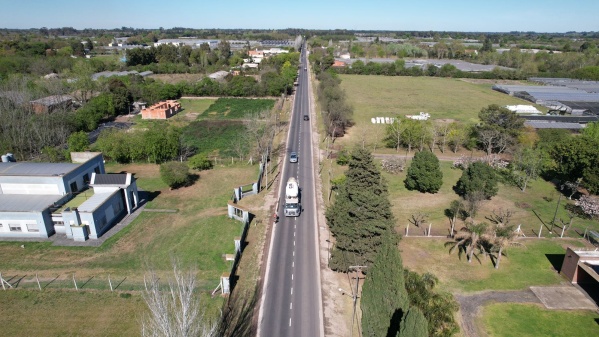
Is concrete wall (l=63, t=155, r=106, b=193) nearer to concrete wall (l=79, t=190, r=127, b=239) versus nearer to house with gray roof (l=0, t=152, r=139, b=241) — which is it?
house with gray roof (l=0, t=152, r=139, b=241)

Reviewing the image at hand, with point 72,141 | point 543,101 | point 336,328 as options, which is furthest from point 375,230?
point 543,101

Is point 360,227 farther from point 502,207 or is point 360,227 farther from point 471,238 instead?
point 502,207

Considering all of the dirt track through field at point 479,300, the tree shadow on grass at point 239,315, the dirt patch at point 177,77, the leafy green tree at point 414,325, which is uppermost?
the leafy green tree at point 414,325

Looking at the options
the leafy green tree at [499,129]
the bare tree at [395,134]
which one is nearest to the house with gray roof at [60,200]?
the bare tree at [395,134]

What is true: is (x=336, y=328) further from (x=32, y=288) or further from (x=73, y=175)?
(x=73, y=175)

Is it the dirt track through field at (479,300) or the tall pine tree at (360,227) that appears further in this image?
the tall pine tree at (360,227)

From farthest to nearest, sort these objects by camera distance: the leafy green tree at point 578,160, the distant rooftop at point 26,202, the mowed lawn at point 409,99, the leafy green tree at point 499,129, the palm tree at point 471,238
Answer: the mowed lawn at point 409,99 → the leafy green tree at point 499,129 → the leafy green tree at point 578,160 → the distant rooftop at point 26,202 → the palm tree at point 471,238

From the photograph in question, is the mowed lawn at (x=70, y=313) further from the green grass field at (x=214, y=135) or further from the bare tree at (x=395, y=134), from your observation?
the bare tree at (x=395, y=134)

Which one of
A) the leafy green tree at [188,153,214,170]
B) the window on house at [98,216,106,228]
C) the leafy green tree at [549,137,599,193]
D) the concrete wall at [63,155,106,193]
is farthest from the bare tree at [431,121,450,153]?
the concrete wall at [63,155,106,193]
